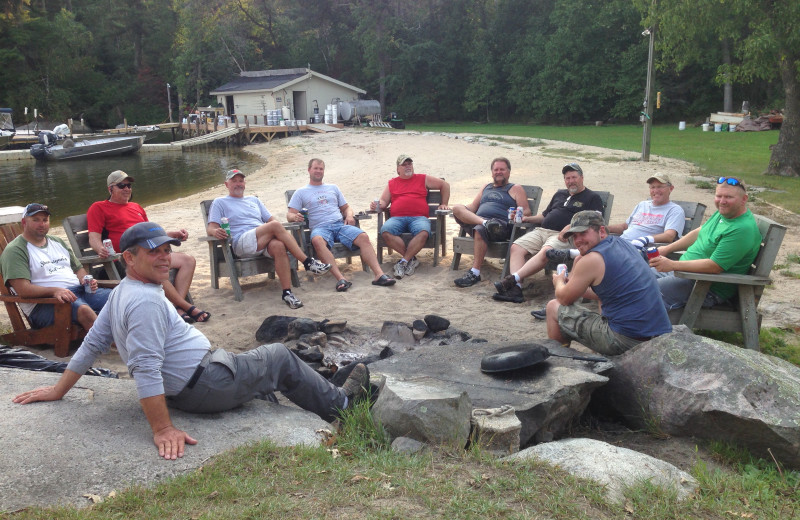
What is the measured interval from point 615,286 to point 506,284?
2319 millimetres

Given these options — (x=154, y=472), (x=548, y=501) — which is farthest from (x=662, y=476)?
(x=154, y=472)

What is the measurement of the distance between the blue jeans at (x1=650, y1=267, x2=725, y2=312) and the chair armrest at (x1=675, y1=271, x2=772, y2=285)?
0.72ft

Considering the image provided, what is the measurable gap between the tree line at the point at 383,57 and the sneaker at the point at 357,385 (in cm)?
2750

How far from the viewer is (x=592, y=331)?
4449mm

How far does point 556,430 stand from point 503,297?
2811 millimetres

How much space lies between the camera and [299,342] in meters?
5.26

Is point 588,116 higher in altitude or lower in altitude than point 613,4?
lower

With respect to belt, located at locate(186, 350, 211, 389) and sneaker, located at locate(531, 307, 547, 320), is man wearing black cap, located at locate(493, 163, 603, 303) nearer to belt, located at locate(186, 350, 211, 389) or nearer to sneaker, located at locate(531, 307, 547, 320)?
sneaker, located at locate(531, 307, 547, 320)

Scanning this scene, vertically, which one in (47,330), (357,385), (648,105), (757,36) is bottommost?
(357,385)

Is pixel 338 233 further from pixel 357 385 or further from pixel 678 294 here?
pixel 678 294

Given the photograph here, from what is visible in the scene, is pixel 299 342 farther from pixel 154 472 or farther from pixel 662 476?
pixel 662 476

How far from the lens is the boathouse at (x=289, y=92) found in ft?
131

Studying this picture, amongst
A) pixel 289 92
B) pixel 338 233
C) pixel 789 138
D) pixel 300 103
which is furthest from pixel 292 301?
pixel 300 103

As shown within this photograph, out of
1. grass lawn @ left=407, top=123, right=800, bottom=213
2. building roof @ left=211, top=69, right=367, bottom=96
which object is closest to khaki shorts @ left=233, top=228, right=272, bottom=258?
grass lawn @ left=407, top=123, right=800, bottom=213
